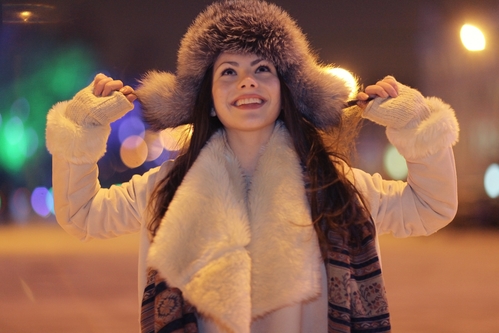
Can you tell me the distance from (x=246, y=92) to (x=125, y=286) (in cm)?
259

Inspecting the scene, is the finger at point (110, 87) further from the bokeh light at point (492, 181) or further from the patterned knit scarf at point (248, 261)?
the bokeh light at point (492, 181)

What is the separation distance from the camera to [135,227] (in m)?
1.39

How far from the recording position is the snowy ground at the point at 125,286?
2.89 meters

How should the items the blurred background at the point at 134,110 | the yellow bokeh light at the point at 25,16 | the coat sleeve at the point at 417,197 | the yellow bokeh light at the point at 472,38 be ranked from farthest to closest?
the yellow bokeh light at the point at 472,38 → the yellow bokeh light at the point at 25,16 → the blurred background at the point at 134,110 → the coat sleeve at the point at 417,197

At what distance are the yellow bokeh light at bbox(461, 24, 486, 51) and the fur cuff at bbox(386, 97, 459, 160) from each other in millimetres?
5422

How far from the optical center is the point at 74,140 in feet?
4.04

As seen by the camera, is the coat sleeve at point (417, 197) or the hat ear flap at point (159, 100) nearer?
the coat sleeve at point (417, 197)

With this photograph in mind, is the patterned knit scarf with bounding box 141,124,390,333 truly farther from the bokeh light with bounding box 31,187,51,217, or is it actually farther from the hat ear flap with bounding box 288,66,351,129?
the bokeh light with bounding box 31,187,51,217

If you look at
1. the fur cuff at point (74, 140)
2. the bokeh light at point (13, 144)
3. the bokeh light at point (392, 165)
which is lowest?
the fur cuff at point (74, 140)

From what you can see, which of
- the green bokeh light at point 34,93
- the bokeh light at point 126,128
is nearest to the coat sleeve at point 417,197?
the green bokeh light at point 34,93

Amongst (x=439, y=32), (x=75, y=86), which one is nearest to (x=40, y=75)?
(x=75, y=86)

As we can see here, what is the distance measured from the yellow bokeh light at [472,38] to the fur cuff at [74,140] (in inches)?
228

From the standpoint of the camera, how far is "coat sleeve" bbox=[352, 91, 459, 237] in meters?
1.21

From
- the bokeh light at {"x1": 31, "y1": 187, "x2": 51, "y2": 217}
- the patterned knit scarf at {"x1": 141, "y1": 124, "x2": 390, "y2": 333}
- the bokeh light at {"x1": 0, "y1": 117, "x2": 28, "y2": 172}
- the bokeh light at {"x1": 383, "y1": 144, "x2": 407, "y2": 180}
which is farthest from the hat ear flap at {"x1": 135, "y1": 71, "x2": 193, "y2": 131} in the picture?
the bokeh light at {"x1": 31, "y1": 187, "x2": 51, "y2": 217}
